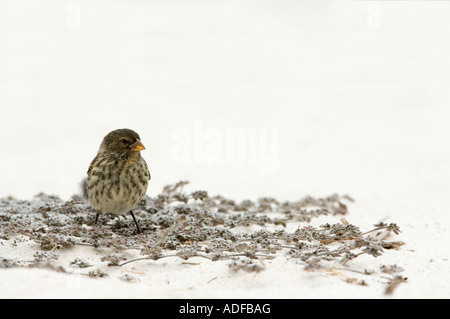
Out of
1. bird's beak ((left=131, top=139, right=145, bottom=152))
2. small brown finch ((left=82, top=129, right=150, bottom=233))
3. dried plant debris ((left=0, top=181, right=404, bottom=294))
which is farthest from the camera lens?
bird's beak ((left=131, top=139, right=145, bottom=152))

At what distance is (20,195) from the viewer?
6.77m

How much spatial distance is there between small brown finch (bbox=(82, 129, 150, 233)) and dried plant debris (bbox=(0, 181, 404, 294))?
0.69 ft

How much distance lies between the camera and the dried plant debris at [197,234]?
3.58 meters

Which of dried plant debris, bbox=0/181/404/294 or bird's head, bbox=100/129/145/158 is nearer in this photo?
dried plant debris, bbox=0/181/404/294

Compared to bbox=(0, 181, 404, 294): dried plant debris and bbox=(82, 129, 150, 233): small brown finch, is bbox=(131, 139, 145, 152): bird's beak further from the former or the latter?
bbox=(0, 181, 404, 294): dried plant debris

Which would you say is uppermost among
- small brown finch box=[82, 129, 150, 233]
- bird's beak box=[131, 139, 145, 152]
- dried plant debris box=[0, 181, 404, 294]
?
bird's beak box=[131, 139, 145, 152]

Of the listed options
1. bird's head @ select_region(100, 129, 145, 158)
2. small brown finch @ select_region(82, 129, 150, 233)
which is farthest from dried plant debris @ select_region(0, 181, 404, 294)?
bird's head @ select_region(100, 129, 145, 158)

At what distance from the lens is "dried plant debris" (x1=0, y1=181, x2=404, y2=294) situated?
3.58 m

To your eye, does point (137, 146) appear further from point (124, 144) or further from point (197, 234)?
point (197, 234)

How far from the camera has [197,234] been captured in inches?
169

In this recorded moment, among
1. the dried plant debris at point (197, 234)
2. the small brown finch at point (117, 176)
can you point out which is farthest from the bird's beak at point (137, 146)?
the dried plant debris at point (197, 234)

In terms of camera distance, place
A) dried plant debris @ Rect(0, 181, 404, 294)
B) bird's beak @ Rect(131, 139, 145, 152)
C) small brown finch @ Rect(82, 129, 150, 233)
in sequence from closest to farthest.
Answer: dried plant debris @ Rect(0, 181, 404, 294)
small brown finch @ Rect(82, 129, 150, 233)
bird's beak @ Rect(131, 139, 145, 152)

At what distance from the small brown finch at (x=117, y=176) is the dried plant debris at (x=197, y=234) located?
0.21m
